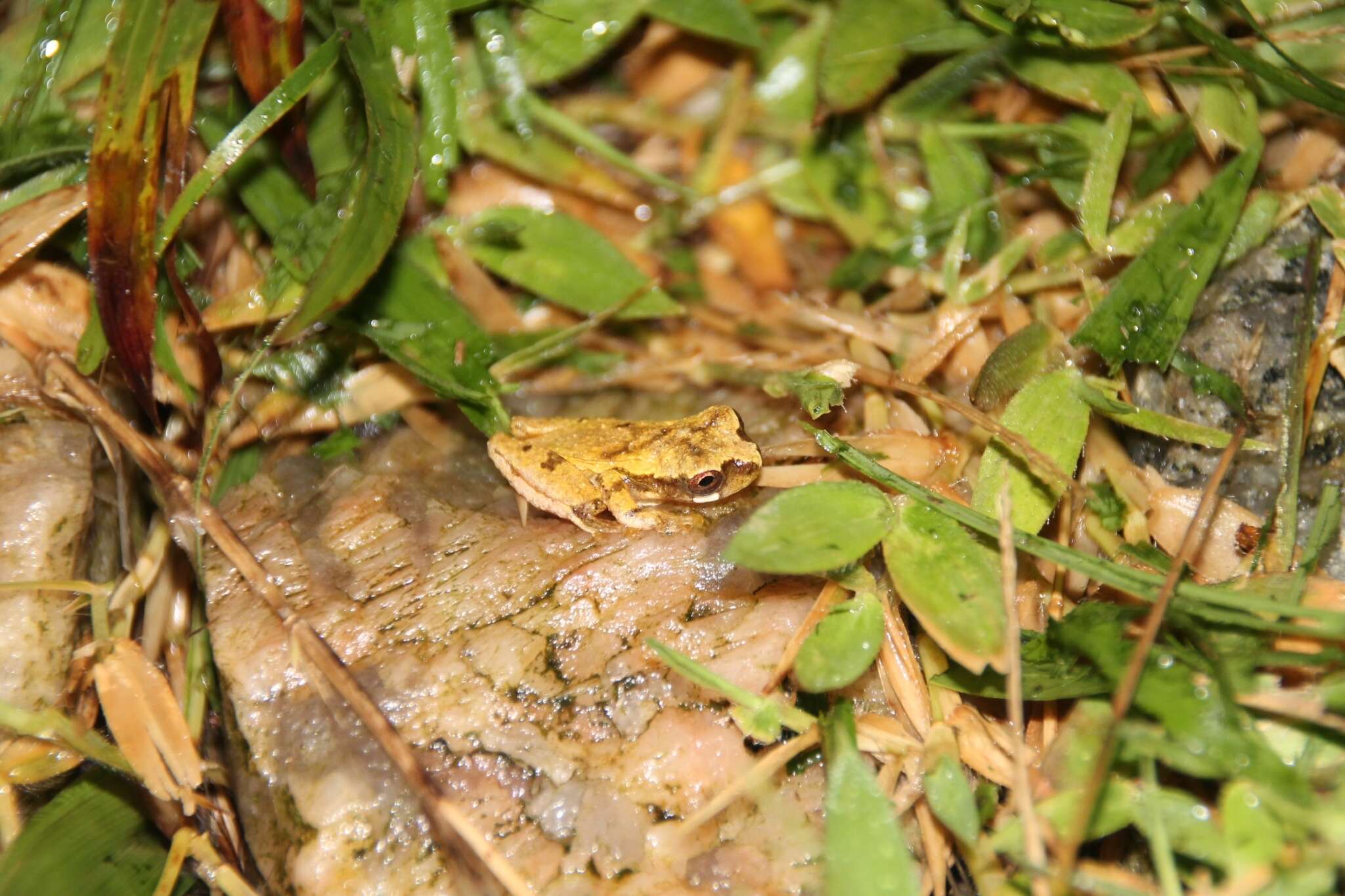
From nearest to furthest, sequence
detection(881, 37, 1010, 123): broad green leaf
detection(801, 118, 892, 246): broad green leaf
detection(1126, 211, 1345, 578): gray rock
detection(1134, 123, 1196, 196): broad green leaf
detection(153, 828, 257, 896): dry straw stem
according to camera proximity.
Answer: detection(153, 828, 257, 896): dry straw stem
detection(1126, 211, 1345, 578): gray rock
detection(1134, 123, 1196, 196): broad green leaf
detection(881, 37, 1010, 123): broad green leaf
detection(801, 118, 892, 246): broad green leaf

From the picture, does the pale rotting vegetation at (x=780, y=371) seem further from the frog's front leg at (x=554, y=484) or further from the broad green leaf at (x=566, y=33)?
the frog's front leg at (x=554, y=484)

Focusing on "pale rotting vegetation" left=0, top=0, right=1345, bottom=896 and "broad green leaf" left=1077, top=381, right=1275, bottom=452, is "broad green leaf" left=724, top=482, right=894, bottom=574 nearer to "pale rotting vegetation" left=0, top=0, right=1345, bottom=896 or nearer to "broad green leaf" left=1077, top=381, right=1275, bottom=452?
"pale rotting vegetation" left=0, top=0, right=1345, bottom=896

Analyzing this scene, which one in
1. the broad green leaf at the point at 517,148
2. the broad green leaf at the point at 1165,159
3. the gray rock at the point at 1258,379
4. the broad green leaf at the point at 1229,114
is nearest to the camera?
the gray rock at the point at 1258,379

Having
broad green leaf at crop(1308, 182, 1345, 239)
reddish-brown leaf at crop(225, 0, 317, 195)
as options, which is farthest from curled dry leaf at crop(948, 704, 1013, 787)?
reddish-brown leaf at crop(225, 0, 317, 195)

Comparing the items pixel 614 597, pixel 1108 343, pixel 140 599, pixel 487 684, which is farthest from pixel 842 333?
pixel 140 599

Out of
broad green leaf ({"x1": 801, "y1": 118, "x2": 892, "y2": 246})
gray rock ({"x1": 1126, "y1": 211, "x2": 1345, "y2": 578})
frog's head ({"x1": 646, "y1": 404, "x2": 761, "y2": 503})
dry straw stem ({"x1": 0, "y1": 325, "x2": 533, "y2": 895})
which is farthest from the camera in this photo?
broad green leaf ({"x1": 801, "y1": 118, "x2": 892, "y2": 246})

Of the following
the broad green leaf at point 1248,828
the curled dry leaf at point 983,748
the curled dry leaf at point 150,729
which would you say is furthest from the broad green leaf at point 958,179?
the curled dry leaf at point 150,729
